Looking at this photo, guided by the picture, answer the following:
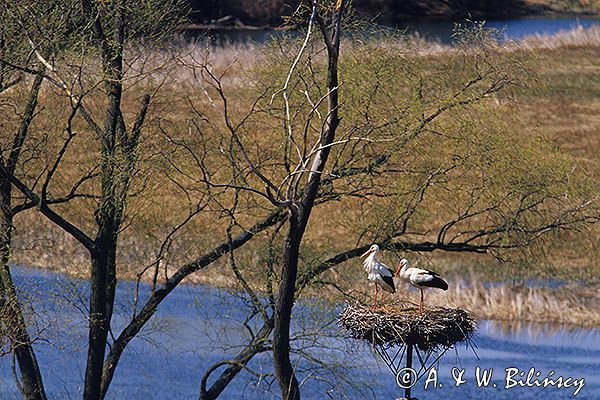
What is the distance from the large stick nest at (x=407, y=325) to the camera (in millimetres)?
10406

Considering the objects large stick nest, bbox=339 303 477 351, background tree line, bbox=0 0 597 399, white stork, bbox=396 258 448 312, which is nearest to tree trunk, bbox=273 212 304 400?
large stick nest, bbox=339 303 477 351

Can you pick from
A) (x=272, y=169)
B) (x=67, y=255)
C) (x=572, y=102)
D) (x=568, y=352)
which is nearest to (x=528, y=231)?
(x=272, y=169)

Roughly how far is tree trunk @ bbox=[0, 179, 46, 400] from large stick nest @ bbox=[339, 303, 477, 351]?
5.06 meters

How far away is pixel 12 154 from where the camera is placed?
1653cm

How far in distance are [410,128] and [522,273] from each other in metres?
6.44

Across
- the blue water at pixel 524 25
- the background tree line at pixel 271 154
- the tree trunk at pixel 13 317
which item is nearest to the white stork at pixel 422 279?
the background tree line at pixel 271 154

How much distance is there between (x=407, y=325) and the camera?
34.2 feet

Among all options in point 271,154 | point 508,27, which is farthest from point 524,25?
point 271,154

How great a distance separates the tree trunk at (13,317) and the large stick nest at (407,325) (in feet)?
16.6

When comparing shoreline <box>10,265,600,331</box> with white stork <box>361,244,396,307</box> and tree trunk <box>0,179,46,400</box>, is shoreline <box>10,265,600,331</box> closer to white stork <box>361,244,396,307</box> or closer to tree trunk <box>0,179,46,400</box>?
tree trunk <box>0,179,46,400</box>

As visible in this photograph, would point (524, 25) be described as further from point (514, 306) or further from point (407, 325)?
point (407, 325)

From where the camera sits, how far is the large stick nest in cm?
1041

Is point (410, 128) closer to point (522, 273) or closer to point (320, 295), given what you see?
point (320, 295)

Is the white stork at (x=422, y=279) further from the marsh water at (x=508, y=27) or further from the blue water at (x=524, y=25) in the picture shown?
the blue water at (x=524, y=25)
